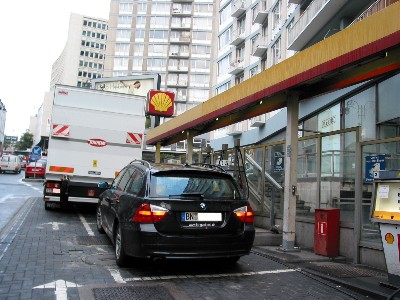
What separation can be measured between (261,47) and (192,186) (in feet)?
93.7

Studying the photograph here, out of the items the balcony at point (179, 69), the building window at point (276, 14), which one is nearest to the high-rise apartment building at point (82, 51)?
the balcony at point (179, 69)

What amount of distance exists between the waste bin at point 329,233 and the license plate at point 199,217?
9.81ft

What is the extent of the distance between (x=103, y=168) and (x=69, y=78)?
99649 mm

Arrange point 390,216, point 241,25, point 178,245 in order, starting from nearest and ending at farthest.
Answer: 1. point 390,216
2. point 178,245
3. point 241,25

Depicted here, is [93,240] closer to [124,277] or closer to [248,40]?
[124,277]

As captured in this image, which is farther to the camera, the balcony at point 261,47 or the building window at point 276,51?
the balcony at point 261,47

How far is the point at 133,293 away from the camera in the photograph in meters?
4.77

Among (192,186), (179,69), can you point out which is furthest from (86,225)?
(179,69)

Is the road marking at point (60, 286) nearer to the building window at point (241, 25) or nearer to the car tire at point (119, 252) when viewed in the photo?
the car tire at point (119, 252)

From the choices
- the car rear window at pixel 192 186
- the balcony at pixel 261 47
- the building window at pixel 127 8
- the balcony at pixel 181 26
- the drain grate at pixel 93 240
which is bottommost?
the drain grate at pixel 93 240

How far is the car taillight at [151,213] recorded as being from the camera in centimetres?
538

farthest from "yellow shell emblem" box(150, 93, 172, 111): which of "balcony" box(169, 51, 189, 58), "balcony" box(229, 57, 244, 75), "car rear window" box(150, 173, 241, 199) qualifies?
"balcony" box(169, 51, 189, 58)

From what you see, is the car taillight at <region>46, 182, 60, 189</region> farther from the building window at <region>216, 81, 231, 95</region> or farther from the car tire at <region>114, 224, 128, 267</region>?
the building window at <region>216, 81, 231, 95</region>

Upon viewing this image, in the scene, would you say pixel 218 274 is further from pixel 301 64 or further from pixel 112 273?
pixel 301 64
